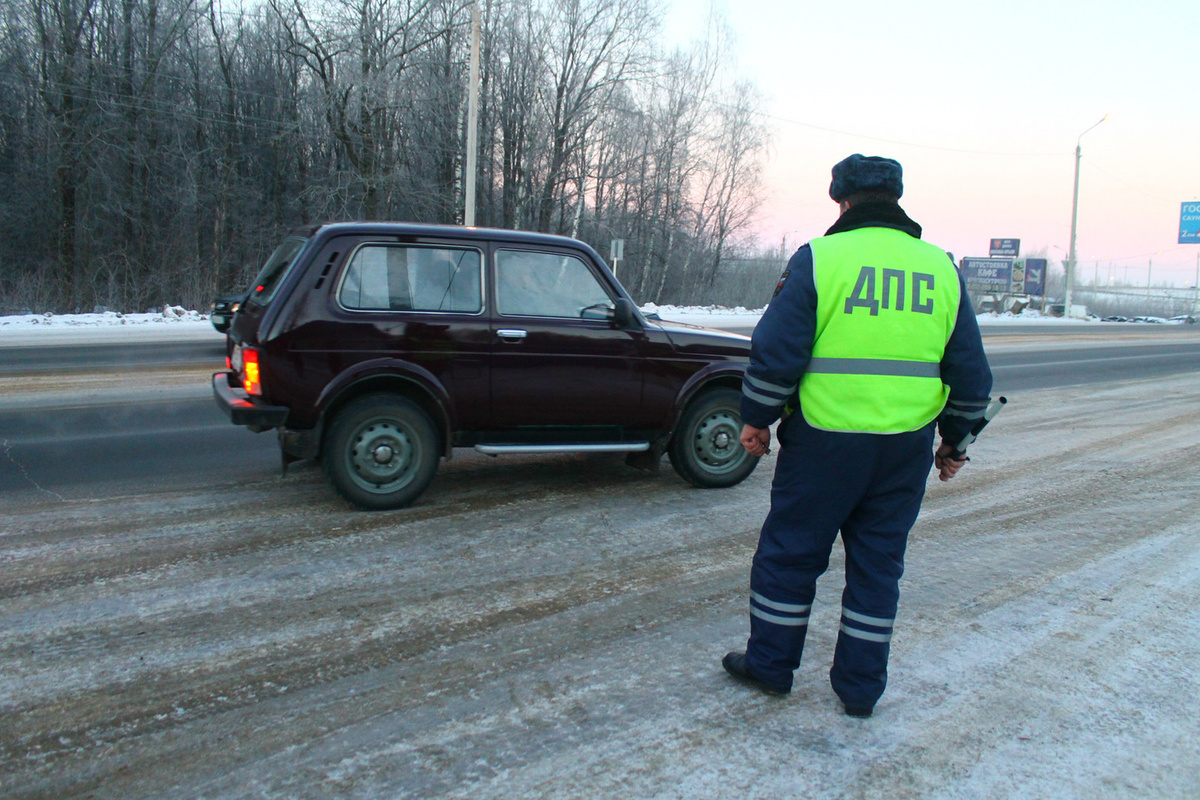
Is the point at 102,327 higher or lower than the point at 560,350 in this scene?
lower

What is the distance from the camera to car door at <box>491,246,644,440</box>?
5609mm

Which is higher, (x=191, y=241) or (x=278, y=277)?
(x=191, y=241)

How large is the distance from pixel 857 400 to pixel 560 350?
3.03 meters

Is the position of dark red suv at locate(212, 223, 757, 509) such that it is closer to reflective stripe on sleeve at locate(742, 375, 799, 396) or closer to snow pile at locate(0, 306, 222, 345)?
reflective stripe on sleeve at locate(742, 375, 799, 396)

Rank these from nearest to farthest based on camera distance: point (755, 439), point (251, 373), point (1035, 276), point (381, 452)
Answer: point (755, 439) < point (251, 373) < point (381, 452) < point (1035, 276)

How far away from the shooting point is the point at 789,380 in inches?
117

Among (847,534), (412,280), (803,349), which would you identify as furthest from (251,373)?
(847,534)

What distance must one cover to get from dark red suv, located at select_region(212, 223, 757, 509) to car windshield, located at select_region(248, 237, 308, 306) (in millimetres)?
23

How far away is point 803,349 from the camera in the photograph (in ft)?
9.67

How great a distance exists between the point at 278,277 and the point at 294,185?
29412 mm

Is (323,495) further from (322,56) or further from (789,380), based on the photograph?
(322,56)

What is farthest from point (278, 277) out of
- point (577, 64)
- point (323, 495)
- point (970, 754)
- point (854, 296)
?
point (577, 64)

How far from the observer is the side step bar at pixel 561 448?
564cm

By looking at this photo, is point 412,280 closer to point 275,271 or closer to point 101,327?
point 275,271
